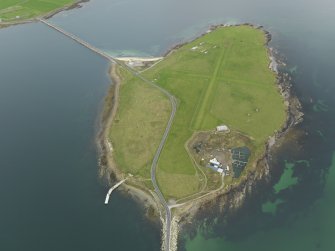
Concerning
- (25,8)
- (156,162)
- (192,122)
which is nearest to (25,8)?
(25,8)

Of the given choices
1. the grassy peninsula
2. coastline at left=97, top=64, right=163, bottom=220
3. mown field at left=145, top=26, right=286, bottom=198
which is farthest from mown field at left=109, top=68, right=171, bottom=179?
the grassy peninsula

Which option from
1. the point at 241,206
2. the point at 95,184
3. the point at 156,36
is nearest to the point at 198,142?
the point at 241,206

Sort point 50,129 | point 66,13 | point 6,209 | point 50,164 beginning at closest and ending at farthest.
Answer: point 6,209, point 50,164, point 50,129, point 66,13

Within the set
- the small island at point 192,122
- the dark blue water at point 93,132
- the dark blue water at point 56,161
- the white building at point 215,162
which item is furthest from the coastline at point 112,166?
the white building at point 215,162

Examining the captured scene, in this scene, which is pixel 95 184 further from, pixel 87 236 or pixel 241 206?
pixel 241 206

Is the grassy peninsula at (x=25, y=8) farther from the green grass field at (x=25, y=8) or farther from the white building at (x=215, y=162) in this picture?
the white building at (x=215, y=162)
